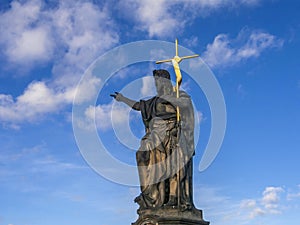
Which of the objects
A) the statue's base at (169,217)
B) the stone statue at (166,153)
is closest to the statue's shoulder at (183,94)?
the stone statue at (166,153)

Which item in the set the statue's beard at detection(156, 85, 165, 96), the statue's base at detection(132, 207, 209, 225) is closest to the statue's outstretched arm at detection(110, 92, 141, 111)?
the statue's beard at detection(156, 85, 165, 96)

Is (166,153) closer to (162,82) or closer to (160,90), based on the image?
(160,90)

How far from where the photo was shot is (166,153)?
20.5 meters

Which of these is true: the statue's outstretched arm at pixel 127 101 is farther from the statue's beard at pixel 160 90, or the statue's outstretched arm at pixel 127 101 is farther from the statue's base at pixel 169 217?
the statue's base at pixel 169 217

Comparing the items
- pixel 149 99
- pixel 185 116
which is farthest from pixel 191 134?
pixel 149 99

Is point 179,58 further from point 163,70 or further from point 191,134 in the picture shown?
point 191,134

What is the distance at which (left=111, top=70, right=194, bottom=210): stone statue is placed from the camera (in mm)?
20141

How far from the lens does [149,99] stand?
2178 cm

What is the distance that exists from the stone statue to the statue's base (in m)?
0.21

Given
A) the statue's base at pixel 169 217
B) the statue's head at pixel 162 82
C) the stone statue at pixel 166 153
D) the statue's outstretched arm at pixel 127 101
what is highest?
the statue's head at pixel 162 82

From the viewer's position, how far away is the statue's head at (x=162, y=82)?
21.6 meters

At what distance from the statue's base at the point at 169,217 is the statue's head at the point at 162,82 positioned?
4.24 meters

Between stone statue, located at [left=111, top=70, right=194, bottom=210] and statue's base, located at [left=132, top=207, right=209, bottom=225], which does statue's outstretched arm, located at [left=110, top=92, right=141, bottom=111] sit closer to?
stone statue, located at [left=111, top=70, right=194, bottom=210]

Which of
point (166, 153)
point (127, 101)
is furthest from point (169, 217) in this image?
point (127, 101)
